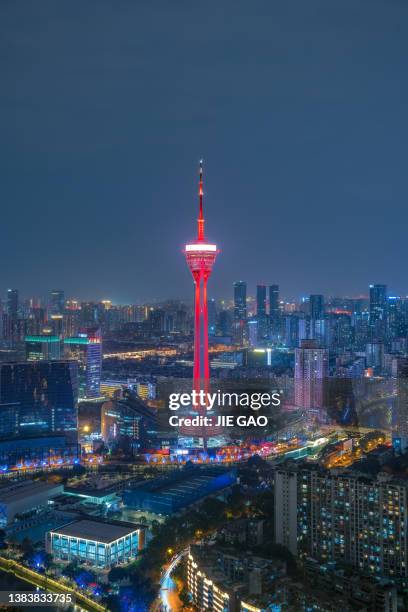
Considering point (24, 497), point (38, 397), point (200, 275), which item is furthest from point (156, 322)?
point (24, 497)

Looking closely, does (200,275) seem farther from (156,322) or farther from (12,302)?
(156,322)

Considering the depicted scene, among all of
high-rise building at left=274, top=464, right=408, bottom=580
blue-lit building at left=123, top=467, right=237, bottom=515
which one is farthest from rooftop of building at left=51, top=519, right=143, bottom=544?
high-rise building at left=274, top=464, right=408, bottom=580

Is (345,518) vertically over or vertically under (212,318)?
under

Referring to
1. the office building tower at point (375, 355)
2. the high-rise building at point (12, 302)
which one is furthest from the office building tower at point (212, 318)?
the office building tower at point (375, 355)

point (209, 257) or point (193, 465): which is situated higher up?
point (209, 257)

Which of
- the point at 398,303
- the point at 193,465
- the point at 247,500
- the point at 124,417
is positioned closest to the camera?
the point at 247,500

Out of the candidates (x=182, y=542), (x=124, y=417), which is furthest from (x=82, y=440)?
(x=182, y=542)

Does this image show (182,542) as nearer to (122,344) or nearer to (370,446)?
(370,446)
